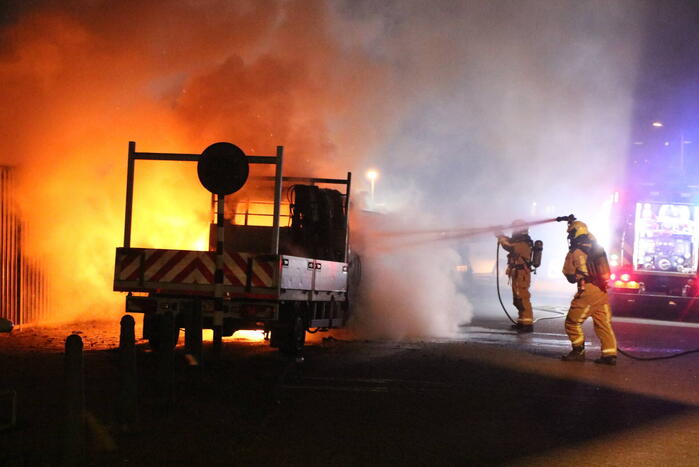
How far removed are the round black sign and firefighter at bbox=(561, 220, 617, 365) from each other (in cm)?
500

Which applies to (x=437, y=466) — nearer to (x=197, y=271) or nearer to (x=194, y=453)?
(x=194, y=453)

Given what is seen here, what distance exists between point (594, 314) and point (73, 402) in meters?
7.53

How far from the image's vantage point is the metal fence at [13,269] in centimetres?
1334

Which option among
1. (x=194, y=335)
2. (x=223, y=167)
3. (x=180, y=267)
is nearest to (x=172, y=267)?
(x=180, y=267)

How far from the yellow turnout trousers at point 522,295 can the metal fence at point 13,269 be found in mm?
8569

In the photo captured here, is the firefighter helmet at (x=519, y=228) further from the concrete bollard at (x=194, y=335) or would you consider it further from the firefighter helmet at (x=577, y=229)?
the concrete bollard at (x=194, y=335)

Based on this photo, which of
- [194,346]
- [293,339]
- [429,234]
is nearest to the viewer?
[194,346]

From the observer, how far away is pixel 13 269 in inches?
534

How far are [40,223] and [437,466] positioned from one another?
10.7 meters

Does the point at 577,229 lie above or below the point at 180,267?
above

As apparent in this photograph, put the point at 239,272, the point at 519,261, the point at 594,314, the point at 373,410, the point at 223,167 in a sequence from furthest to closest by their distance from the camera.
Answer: the point at 519,261 → the point at 594,314 → the point at 239,272 → the point at 223,167 → the point at 373,410

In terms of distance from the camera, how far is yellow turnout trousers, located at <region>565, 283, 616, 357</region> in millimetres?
10492

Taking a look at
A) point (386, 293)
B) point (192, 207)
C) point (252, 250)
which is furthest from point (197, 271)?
point (386, 293)

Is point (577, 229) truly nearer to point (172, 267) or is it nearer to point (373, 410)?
point (373, 410)
